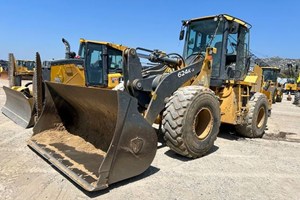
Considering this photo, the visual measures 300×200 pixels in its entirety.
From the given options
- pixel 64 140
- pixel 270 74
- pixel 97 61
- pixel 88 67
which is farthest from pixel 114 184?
pixel 270 74

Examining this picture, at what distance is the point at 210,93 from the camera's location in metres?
4.89

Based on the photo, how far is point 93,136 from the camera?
4.66 metres

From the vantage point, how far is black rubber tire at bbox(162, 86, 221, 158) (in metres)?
4.31

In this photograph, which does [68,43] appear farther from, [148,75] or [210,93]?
[210,93]

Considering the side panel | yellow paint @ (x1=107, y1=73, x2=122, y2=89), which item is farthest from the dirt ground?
yellow paint @ (x1=107, y1=73, x2=122, y2=89)

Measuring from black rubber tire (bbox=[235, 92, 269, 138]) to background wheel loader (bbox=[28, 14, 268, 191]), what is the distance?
0.02m

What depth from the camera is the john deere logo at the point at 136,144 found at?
3533 mm

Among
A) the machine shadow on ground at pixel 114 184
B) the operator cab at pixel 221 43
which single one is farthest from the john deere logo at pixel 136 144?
the operator cab at pixel 221 43

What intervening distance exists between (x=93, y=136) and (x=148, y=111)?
0.99m

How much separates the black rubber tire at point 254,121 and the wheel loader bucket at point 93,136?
3642mm

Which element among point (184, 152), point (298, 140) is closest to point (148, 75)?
point (184, 152)

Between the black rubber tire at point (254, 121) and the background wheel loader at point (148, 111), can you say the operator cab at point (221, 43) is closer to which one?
the background wheel loader at point (148, 111)

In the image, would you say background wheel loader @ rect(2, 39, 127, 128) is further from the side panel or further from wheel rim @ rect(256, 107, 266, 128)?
wheel rim @ rect(256, 107, 266, 128)

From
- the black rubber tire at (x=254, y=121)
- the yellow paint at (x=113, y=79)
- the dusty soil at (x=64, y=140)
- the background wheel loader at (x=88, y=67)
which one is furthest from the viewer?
the yellow paint at (x=113, y=79)
